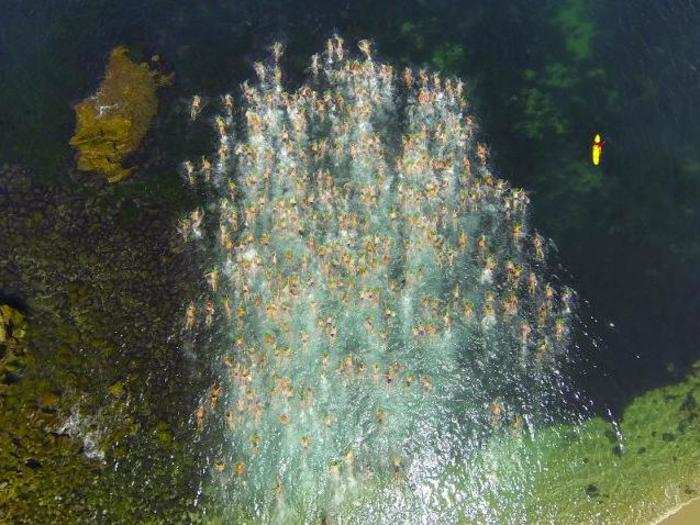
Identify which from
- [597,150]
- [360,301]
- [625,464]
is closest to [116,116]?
[360,301]

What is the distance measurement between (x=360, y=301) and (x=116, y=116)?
2487 cm

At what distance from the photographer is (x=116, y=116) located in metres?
50.3

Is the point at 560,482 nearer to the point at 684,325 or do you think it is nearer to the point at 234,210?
the point at 684,325

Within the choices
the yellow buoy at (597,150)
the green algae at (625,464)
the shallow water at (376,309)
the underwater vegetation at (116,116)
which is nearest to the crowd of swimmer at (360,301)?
the shallow water at (376,309)

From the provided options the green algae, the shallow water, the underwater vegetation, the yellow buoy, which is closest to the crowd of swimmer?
the shallow water

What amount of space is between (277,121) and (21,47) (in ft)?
76.8

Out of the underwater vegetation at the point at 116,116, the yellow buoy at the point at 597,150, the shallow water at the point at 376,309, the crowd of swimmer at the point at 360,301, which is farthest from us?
the underwater vegetation at the point at 116,116

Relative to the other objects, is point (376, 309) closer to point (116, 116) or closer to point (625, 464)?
point (625, 464)

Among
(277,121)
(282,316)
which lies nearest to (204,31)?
(277,121)

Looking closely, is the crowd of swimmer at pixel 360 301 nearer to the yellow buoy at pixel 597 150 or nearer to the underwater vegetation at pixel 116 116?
the underwater vegetation at pixel 116 116

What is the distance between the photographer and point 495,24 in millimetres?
56031

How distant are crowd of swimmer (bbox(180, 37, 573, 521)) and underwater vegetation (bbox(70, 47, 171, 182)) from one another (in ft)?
14.6

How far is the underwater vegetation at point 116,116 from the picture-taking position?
47969 millimetres

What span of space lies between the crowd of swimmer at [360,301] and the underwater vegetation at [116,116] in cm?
445
